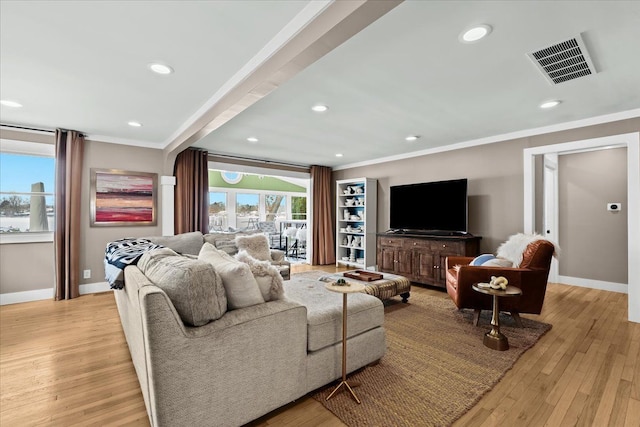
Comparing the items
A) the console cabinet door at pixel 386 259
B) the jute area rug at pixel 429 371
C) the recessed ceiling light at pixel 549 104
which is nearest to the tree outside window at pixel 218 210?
the console cabinet door at pixel 386 259

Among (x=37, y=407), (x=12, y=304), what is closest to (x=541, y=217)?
(x=37, y=407)

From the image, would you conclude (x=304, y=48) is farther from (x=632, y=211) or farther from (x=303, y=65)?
(x=632, y=211)

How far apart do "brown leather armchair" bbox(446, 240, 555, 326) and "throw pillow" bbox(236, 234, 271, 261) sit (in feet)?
8.62

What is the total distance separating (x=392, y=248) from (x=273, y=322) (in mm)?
3910

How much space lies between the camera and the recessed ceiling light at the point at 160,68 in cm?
235

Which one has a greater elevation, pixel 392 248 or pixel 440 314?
pixel 392 248

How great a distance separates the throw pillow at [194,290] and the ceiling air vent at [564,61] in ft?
9.02

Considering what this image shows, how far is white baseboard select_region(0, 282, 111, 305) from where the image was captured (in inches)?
154

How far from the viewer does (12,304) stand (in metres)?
3.89

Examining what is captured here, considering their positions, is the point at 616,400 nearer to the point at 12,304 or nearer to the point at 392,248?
the point at 392,248

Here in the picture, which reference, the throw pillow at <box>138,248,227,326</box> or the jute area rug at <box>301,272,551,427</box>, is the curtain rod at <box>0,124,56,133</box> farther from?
the jute area rug at <box>301,272,551,427</box>

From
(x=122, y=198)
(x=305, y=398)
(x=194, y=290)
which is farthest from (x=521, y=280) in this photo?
(x=122, y=198)

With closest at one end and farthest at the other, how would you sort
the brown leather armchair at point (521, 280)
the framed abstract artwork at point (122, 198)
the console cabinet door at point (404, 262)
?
the brown leather armchair at point (521, 280), the framed abstract artwork at point (122, 198), the console cabinet door at point (404, 262)

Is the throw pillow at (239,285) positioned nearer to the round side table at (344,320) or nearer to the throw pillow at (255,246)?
the round side table at (344,320)
